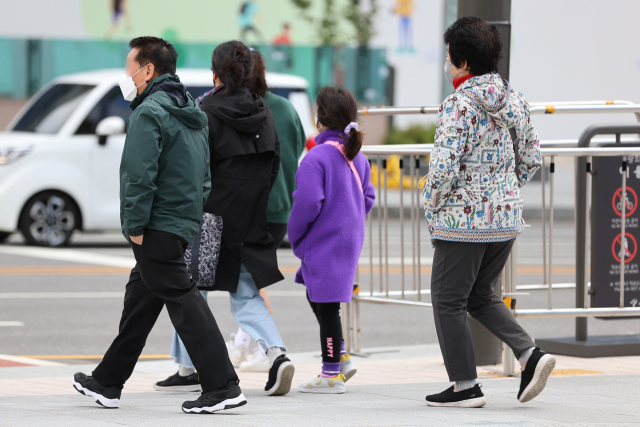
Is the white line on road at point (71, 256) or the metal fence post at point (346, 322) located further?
the white line on road at point (71, 256)

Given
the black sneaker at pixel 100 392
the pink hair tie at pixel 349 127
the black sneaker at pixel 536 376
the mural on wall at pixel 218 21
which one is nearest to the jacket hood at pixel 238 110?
the pink hair tie at pixel 349 127

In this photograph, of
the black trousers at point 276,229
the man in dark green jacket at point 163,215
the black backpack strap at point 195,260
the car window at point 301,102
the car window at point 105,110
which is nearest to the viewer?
the man in dark green jacket at point 163,215

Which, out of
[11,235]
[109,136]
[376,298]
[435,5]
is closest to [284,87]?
[109,136]

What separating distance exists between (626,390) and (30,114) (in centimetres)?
1016

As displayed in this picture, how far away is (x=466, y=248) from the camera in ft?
16.4

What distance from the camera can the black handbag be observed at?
5.48m

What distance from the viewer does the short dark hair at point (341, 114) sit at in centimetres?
566

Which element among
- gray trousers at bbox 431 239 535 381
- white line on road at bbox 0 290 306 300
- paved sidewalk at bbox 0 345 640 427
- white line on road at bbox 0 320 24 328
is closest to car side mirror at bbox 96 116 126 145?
white line on road at bbox 0 290 306 300

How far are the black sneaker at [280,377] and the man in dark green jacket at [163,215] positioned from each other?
57cm

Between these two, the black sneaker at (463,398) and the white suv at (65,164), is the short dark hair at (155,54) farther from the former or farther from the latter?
the white suv at (65,164)

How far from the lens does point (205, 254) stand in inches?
216

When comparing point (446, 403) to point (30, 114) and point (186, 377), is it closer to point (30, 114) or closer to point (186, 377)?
point (186, 377)

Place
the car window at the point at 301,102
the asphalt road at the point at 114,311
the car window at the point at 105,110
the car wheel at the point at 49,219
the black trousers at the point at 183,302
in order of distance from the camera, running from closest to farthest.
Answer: the black trousers at the point at 183,302, the asphalt road at the point at 114,311, the car wheel at the point at 49,219, the car window at the point at 105,110, the car window at the point at 301,102

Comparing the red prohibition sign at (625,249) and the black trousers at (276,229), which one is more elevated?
the black trousers at (276,229)
